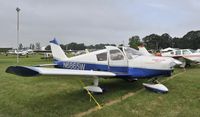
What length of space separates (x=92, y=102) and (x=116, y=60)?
2.61 metres

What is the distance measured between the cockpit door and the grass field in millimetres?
871

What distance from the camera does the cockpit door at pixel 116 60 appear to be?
10.1 m

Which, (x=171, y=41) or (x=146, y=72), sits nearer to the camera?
(x=146, y=72)

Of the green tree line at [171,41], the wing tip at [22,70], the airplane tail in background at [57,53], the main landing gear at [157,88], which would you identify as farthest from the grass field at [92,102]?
the green tree line at [171,41]

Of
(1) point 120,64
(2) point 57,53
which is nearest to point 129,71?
(1) point 120,64

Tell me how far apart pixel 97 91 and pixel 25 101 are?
245 cm

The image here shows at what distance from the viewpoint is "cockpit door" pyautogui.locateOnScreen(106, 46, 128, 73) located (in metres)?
10.1

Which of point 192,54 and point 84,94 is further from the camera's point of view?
point 192,54

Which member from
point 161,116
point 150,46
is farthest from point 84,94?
point 150,46

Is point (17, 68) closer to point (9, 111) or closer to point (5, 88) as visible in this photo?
point (9, 111)

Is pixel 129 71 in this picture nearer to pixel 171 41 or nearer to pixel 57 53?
pixel 57 53

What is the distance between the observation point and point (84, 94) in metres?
9.40

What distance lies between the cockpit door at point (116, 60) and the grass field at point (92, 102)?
0.87 m

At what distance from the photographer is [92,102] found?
8.25m
